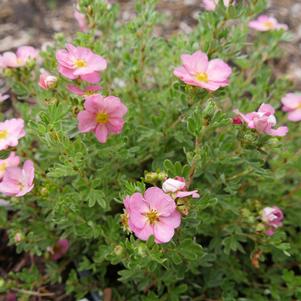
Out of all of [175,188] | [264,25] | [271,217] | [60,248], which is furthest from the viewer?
[264,25]

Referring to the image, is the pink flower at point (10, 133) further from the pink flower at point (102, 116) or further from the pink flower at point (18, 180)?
the pink flower at point (102, 116)

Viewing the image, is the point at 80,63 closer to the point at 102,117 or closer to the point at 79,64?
the point at 79,64

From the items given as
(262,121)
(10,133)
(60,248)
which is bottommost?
(60,248)

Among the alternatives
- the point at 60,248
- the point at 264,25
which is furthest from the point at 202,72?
the point at 60,248

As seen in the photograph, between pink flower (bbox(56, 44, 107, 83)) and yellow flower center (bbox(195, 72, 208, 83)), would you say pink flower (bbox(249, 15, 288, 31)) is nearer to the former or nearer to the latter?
yellow flower center (bbox(195, 72, 208, 83))

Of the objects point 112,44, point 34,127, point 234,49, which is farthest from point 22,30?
point 34,127

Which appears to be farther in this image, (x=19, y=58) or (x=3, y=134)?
(x=19, y=58)
